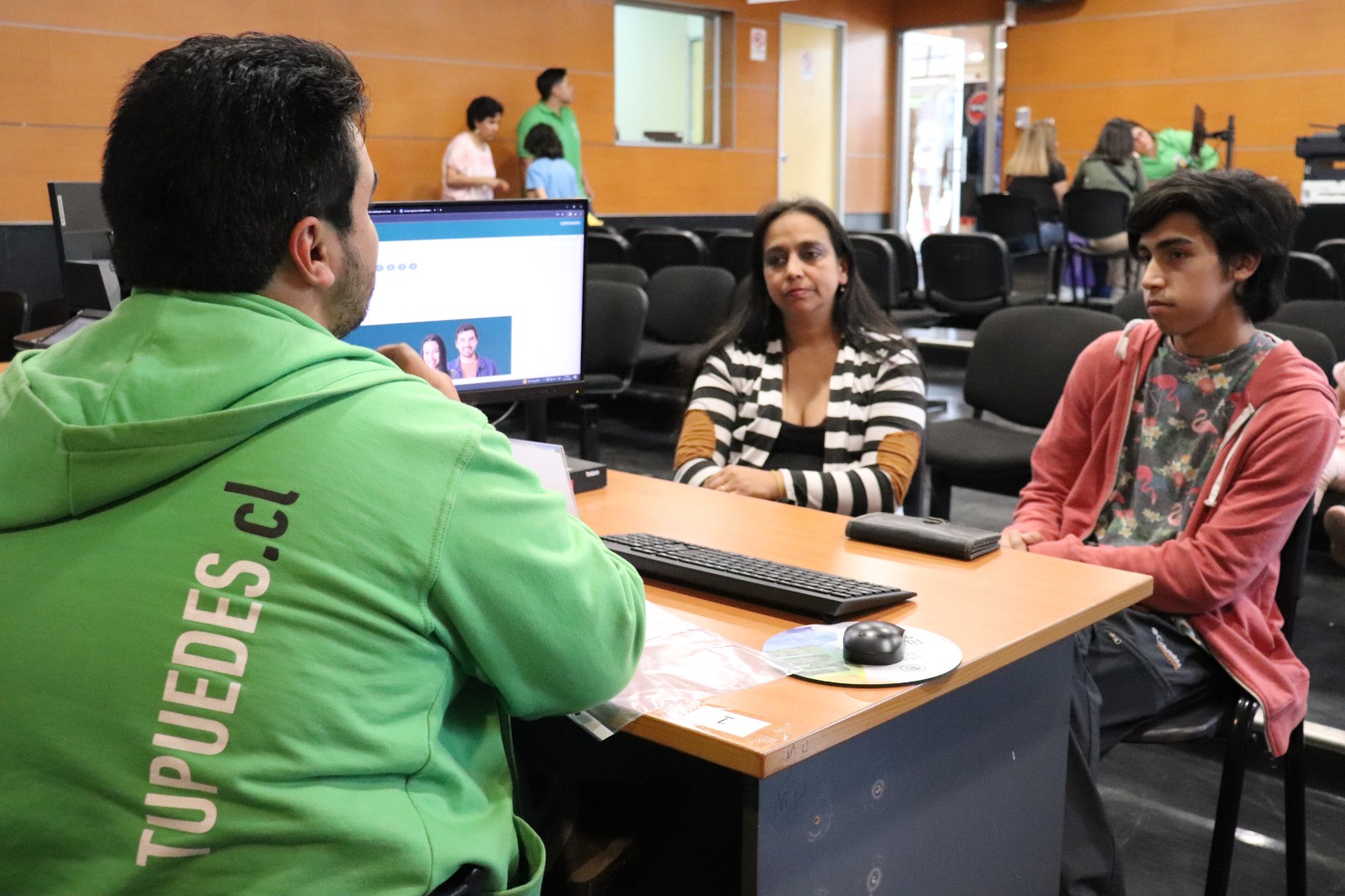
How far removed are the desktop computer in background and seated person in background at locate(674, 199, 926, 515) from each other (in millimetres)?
360

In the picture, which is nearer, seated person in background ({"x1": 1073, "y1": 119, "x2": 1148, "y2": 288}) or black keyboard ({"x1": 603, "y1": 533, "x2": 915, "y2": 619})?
black keyboard ({"x1": 603, "y1": 533, "x2": 915, "y2": 619})

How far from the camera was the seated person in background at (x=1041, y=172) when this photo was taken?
838cm

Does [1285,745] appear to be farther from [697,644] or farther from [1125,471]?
[697,644]

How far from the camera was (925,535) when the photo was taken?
5.35ft

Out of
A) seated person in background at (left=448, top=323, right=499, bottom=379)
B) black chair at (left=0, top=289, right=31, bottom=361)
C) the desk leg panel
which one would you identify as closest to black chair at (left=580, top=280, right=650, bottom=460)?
black chair at (left=0, top=289, right=31, bottom=361)

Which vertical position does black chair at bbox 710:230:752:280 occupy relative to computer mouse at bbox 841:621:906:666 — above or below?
above

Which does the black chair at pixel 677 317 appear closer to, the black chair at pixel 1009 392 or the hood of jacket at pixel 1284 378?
the black chair at pixel 1009 392

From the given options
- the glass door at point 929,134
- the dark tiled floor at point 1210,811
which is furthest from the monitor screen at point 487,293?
the glass door at point 929,134

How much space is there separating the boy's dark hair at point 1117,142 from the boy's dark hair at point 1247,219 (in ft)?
20.6

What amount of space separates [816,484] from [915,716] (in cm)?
90

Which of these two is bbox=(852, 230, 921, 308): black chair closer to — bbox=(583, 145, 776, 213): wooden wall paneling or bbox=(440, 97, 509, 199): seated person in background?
bbox=(440, 97, 509, 199): seated person in background

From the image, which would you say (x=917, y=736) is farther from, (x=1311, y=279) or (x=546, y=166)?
(x=546, y=166)

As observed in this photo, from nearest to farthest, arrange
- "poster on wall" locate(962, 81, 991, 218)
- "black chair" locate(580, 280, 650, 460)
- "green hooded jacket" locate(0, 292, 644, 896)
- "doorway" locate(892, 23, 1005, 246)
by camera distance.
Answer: "green hooded jacket" locate(0, 292, 644, 896) → "black chair" locate(580, 280, 650, 460) → "doorway" locate(892, 23, 1005, 246) → "poster on wall" locate(962, 81, 991, 218)

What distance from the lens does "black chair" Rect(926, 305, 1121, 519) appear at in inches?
131
